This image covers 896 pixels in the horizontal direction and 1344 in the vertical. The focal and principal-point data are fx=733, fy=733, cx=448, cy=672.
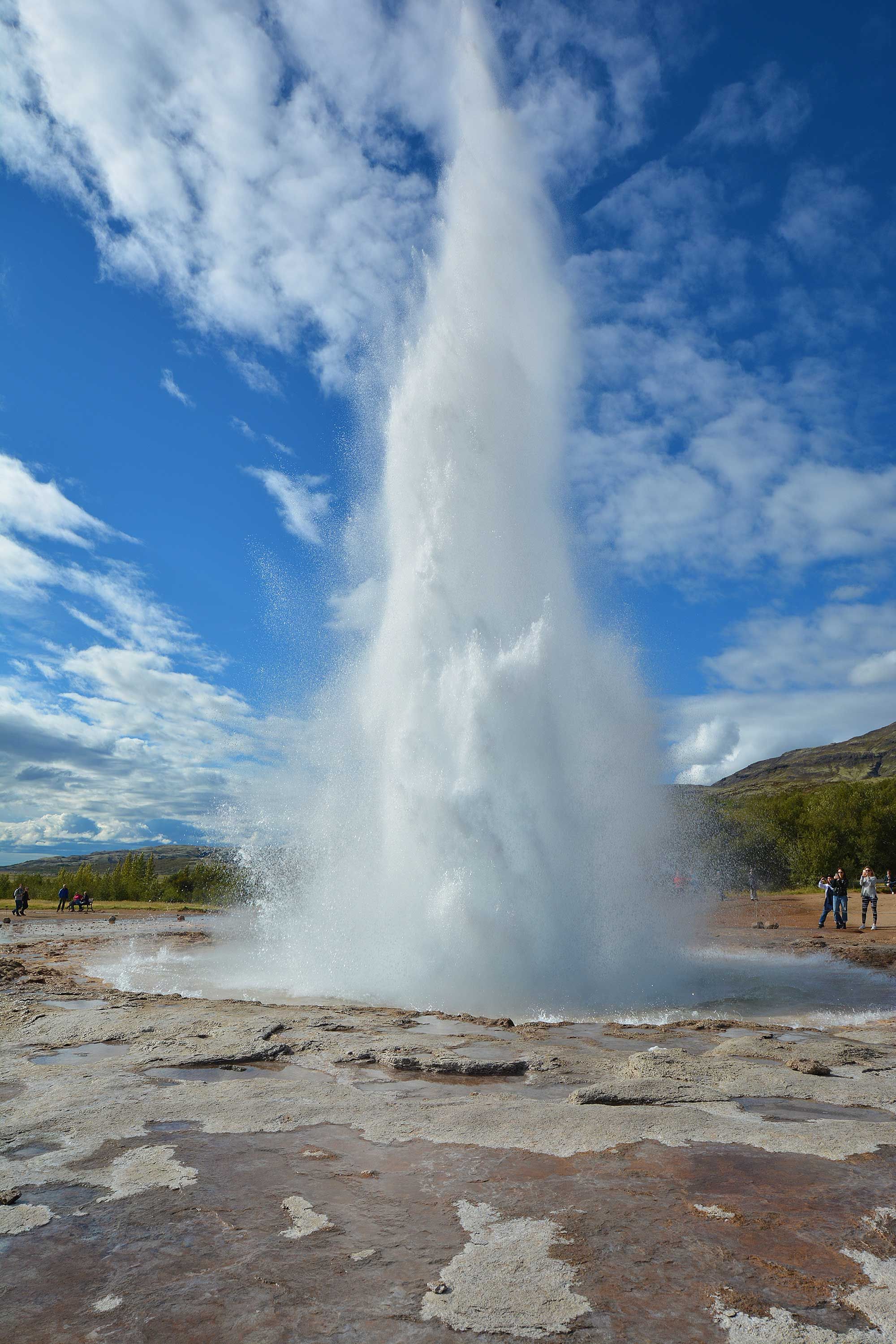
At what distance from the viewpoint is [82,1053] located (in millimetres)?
7719

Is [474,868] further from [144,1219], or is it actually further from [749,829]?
[749,829]

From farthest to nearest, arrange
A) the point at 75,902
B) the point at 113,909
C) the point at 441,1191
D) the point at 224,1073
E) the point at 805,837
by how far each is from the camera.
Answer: the point at 805,837 < the point at 113,909 < the point at 75,902 < the point at 224,1073 < the point at 441,1191

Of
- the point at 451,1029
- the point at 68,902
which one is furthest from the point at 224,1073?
the point at 68,902

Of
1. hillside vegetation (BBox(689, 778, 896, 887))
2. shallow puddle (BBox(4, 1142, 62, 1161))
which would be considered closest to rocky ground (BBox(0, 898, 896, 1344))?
shallow puddle (BBox(4, 1142, 62, 1161))

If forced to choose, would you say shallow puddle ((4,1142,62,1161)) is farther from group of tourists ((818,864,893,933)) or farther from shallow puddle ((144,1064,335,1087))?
group of tourists ((818,864,893,933))

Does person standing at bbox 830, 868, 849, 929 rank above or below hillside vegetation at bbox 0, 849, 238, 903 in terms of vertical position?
below

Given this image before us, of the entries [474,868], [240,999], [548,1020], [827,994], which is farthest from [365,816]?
[827,994]

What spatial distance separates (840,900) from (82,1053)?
83.0ft

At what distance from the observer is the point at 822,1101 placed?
603 cm

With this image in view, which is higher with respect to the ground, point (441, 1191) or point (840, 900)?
point (840, 900)

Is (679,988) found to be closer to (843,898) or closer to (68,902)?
(843,898)

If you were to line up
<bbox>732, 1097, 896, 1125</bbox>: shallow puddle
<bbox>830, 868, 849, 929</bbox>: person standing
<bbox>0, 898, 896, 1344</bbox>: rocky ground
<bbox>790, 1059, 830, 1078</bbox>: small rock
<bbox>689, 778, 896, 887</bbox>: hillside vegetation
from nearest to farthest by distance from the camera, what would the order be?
<bbox>0, 898, 896, 1344</bbox>: rocky ground, <bbox>732, 1097, 896, 1125</bbox>: shallow puddle, <bbox>790, 1059, 830, 1078</bbox>: small rock, <bbox>830, 868, 849, 929</bbox>: person standing, <bbox>689, 778, 896, 887</bbox>: hillside vegetation

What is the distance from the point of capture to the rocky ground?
3119mm

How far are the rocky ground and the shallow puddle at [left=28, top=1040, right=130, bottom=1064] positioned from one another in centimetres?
7
